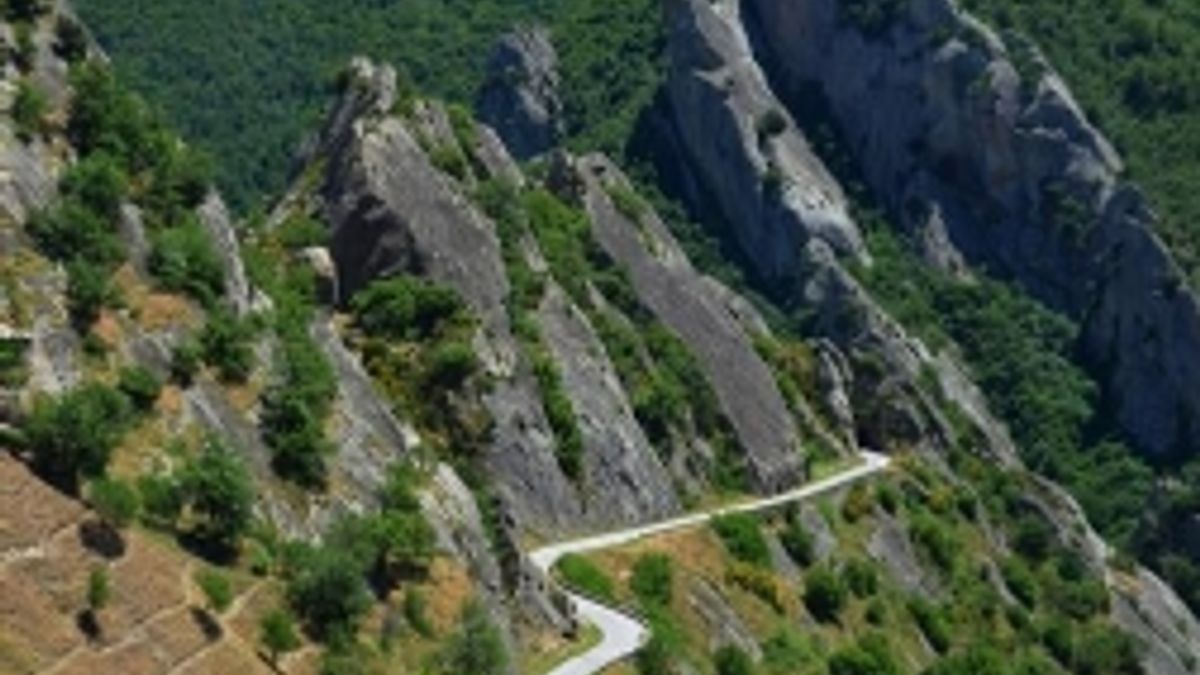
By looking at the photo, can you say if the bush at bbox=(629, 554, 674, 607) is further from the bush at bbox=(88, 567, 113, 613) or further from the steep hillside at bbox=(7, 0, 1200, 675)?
the bush at bbox=(88, 567, 113, 613)

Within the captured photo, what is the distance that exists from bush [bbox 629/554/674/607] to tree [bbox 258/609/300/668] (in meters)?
22.7

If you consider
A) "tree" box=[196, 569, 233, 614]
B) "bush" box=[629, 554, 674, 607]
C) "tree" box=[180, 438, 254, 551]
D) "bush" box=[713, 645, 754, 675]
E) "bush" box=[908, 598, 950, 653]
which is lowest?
"bush" box=[908, 598, 950, 653]

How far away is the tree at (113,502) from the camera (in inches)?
1722

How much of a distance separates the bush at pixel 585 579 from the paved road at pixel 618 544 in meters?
0.43

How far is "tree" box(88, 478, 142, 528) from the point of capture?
144ft

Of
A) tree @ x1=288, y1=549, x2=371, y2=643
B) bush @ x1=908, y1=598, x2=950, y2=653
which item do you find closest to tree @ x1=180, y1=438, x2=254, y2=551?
tree @ x1=288, y1=549, x2=371, y2=643

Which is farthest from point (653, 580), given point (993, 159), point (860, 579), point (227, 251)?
point (993, 159)

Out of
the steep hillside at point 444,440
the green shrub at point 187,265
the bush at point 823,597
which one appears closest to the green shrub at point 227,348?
the steep hillside at point 444,440

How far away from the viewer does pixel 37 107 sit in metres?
54.3

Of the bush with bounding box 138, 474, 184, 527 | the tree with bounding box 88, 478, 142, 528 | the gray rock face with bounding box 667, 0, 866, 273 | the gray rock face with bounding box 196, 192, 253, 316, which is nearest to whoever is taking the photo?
the tree with bounding box 88, 478, 142, 528

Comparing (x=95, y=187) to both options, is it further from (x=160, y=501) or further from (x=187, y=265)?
(x=160, y=501)

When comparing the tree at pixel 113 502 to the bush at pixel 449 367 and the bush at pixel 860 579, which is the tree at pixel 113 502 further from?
the bush at pixel 860 579

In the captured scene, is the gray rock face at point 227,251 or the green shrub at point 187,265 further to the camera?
the gray rock face at point 227,251

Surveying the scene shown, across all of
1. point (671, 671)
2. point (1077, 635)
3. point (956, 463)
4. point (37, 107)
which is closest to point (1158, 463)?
point (956, 463)
